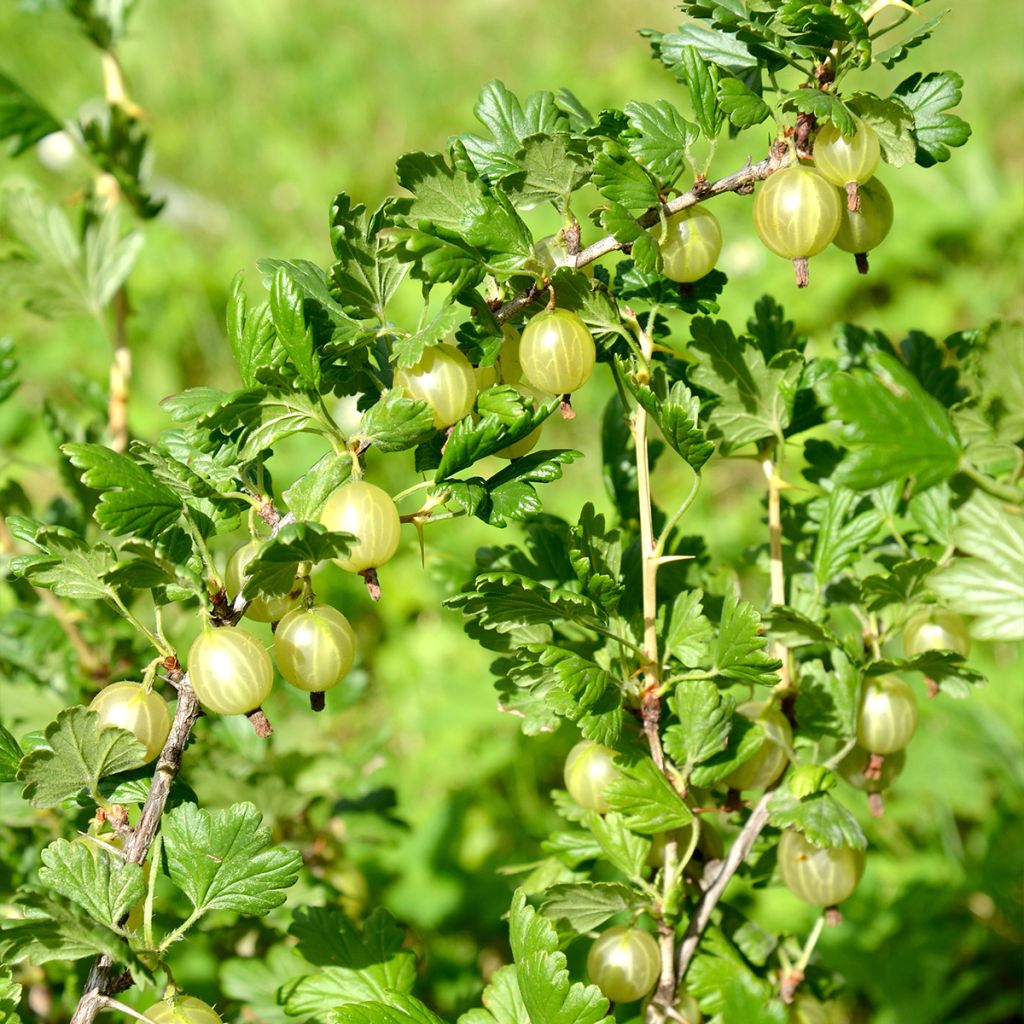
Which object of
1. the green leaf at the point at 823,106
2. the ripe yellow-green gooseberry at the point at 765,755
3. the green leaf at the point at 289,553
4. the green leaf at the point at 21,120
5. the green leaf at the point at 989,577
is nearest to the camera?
the green leaf at the point at 289,553

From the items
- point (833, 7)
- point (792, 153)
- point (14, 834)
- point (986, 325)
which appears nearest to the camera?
point (833, 7)

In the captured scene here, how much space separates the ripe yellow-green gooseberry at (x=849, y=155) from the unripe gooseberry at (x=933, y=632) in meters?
0.41

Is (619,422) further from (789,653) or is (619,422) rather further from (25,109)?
(25,109)

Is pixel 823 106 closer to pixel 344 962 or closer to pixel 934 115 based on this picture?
pixel 934 115

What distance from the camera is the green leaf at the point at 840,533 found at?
105 centimetres

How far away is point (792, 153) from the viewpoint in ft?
3.06

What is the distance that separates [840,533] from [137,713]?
646mm

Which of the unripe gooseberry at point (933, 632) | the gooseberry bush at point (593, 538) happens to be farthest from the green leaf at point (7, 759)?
the unripe gooseberry at point (933, 632)

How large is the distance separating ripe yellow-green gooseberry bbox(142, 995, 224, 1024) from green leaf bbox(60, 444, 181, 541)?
1.13 feet

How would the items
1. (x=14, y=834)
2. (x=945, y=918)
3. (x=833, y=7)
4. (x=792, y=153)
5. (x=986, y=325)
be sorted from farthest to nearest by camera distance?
1. (x=945, y=918)
2. (x=14, y=834)
3. (x=986, y=325)
4. (x=792, y=153)
5. (x=833, y=7)

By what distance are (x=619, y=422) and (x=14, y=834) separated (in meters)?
0.96

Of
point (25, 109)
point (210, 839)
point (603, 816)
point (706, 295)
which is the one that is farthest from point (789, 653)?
point (25, 109)

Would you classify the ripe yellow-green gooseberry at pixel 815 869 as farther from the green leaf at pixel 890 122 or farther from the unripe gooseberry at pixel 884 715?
the green leaf at pixel 890 122

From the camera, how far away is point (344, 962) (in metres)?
1.08
